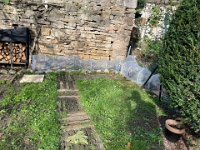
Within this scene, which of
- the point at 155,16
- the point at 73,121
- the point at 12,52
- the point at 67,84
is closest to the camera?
the point at 73,121

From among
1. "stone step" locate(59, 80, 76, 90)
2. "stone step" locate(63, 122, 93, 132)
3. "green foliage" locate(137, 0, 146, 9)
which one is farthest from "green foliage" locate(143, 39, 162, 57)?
"stone step" locate(63, 122, 93, 132)

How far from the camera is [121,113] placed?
→ 6125 millimetres

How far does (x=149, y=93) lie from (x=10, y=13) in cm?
501

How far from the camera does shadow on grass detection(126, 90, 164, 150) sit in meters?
5.20

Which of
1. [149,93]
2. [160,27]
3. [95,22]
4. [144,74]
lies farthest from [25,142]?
[160,27]

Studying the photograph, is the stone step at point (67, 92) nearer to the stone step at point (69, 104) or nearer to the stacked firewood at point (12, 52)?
the stone step at point (69, 104)

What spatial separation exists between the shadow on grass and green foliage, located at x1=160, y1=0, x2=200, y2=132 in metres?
0.73

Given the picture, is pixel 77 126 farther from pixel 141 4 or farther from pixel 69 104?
pixel 141 4

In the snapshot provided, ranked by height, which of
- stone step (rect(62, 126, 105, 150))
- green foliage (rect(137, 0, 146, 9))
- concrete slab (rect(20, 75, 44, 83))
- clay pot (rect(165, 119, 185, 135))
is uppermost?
green foliage (rect(137, 0, 146, 9))

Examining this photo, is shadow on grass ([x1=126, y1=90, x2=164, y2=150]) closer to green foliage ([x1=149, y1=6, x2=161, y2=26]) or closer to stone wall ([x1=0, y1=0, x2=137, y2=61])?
stone wall ([x1=0, y1=0, x2=137, y2=61])

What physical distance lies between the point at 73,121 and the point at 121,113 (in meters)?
1.18

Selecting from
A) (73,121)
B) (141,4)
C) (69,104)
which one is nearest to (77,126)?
(73,121)

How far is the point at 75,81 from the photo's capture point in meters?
7.73

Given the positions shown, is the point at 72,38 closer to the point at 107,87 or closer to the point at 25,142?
the point at 107,87
